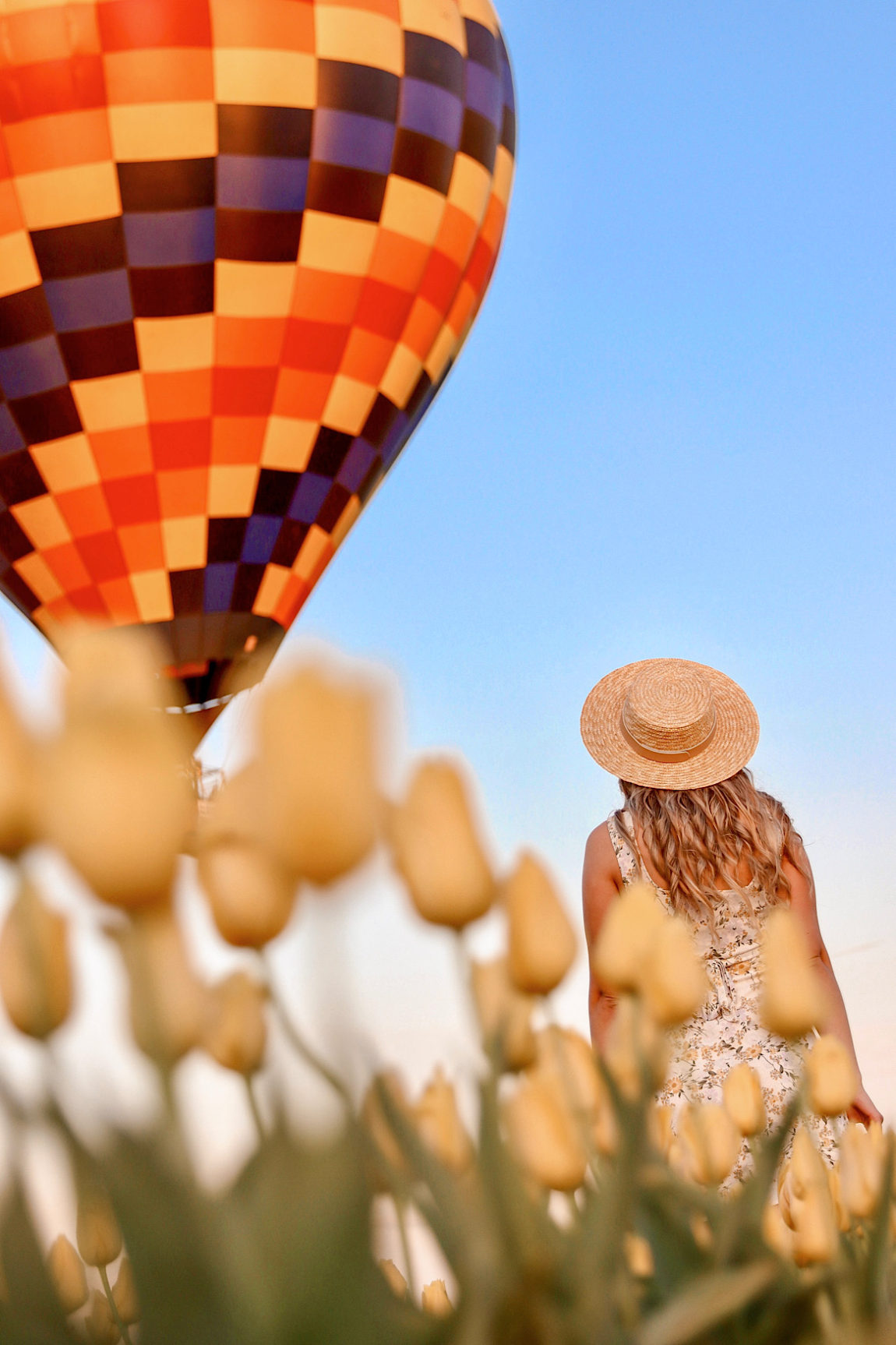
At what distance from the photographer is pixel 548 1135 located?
407 millimetres

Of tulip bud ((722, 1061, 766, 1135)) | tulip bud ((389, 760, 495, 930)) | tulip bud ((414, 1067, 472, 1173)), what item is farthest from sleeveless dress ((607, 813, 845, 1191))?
tulip bud ((389, 760, 495, 930))

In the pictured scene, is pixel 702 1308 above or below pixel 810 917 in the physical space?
above

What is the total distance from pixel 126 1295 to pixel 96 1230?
0.25 ft

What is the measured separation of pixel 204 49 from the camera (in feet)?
15.0

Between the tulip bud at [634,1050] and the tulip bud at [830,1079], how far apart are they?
15 centimetres

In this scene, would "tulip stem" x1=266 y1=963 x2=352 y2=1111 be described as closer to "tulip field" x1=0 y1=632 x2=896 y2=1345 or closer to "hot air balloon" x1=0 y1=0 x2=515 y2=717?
"tulip field" x1=0 y1=632 x2=896 y2=1345

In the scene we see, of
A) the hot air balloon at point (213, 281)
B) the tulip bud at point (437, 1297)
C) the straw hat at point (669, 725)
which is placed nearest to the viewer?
the tulip bud at point (437, 1297)

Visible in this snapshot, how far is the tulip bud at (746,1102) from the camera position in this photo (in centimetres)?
61

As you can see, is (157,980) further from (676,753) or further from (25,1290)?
(676,753)

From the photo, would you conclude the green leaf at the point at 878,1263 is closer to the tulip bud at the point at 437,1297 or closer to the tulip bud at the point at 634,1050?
the tulip bud at the point at 634,1050

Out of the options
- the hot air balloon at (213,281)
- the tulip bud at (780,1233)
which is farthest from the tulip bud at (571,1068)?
the hot air balloon at (213,281)

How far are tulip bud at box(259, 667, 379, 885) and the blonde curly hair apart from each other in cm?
265

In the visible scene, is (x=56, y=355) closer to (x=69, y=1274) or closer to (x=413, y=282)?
(x=413, y=282)

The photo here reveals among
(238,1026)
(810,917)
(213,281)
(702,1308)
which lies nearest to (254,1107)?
(238,1026)
